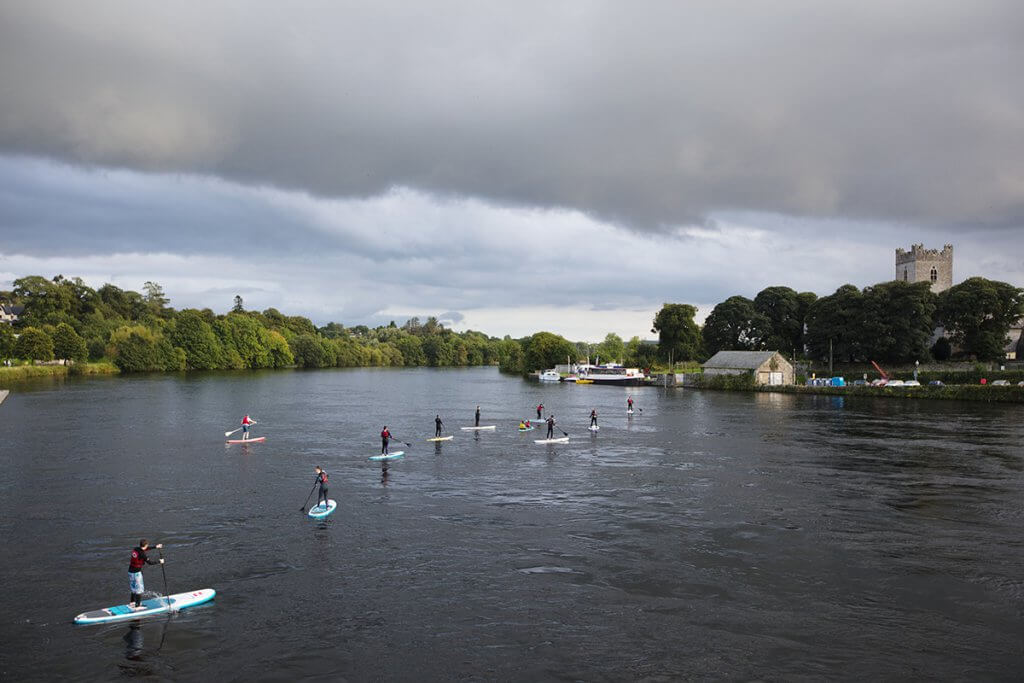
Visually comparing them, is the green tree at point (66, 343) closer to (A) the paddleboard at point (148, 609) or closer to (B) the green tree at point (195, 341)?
(B) the green tree at point (195, 341)

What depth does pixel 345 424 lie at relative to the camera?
222 ft

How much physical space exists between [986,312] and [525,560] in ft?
387

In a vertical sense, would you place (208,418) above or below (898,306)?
below

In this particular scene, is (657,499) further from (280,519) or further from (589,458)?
(280,519)

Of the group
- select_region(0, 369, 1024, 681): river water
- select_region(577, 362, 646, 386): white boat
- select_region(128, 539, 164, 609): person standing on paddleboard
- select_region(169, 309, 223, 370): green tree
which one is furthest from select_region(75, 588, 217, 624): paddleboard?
select_region(169, 309, 223, 370): green tree

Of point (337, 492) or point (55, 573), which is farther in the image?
point (337, 492)

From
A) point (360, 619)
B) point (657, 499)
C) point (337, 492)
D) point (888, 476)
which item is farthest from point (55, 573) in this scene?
point (888, 476)

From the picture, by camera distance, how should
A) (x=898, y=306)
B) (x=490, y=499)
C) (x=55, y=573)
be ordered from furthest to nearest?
(x=898, y=306), (x=490, y=499), (x=55, y=573)

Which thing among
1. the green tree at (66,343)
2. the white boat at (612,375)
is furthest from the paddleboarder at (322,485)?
the green tree at (66,343)

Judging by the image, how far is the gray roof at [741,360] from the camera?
→ 120625mm

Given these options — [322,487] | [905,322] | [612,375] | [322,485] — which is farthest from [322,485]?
[612,375]

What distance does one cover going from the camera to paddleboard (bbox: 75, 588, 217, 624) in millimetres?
18820

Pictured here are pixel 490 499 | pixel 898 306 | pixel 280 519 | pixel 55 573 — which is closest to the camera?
pixel 55 573

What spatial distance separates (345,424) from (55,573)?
1776 inches
